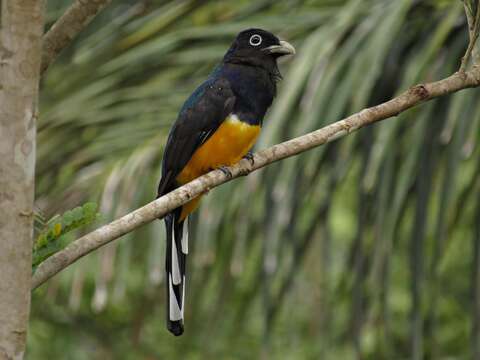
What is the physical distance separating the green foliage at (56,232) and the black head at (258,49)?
7.50ft

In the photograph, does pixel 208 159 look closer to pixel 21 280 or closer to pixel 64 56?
pixel 64 56

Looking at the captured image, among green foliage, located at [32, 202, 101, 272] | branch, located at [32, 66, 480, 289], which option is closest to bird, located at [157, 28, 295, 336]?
branch, located at [32, 66, 480, 289]

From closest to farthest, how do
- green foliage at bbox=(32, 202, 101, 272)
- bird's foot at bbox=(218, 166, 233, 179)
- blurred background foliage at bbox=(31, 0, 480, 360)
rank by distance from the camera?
green foliage at bbox=(32, 202, 101, 272) < bird's foot at bbox=(218, 166, 233, 179) < blurred background foliage at bbox=(31, 0, 480, 360)

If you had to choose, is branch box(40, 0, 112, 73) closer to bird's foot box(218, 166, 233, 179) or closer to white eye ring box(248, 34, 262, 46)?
bird's foot box(218, 166, 233, 179)

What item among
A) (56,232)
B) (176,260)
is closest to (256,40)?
(176,260)

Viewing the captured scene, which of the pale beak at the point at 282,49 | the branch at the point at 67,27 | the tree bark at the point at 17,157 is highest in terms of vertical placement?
the pale beak at the point at 282,49

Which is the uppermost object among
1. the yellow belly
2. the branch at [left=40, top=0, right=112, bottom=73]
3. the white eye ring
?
the white eye ring

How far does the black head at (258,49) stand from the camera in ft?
15.3

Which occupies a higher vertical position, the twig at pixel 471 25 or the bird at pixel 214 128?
the bird at pixel 214 128

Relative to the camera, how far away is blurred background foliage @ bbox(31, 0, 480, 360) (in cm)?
425

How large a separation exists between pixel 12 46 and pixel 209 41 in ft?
11.5

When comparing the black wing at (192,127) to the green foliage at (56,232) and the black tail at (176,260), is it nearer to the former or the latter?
the black tail at (176,260)

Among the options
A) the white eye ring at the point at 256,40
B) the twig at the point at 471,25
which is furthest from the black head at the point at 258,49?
the twig at the point at 471,25

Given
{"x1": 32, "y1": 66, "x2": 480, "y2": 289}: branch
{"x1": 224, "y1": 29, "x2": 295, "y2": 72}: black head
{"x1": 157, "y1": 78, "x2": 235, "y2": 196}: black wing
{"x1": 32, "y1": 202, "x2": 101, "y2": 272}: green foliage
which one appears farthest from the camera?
{"x1": 224, "y1": 29, "x2": 295, "y2": 72}: black head
